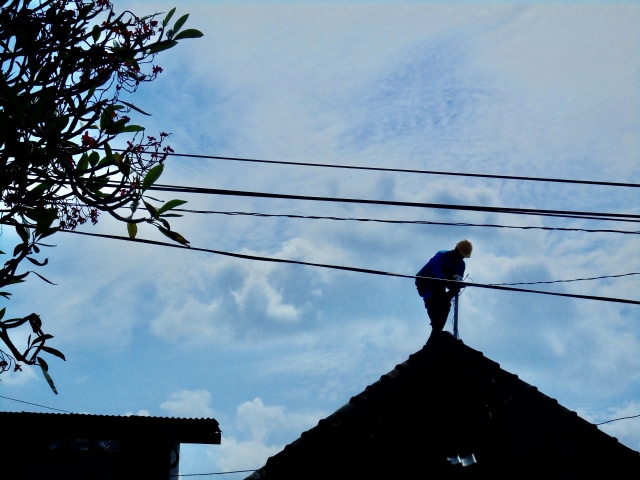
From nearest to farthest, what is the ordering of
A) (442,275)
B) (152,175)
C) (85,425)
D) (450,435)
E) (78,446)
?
(152,175) < (450,435) < (442,275) < (85,425) < (78,446)

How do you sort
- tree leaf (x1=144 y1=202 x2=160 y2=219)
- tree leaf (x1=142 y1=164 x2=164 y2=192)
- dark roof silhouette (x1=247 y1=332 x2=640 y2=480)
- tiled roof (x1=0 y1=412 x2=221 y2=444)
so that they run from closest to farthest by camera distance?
tree leaf (x1=142 y1=164 x2=164 y2=192) → tree leaf (x1=144 y1=202 x2=160 y2=219) → dark roof silhouette (x1=247 y1=332 x2=640 y2=480) → tiled roof (x1=0 y1=412 x2=221 y2=444)

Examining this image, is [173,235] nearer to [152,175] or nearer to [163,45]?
[152,175]

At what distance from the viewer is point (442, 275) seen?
12031 mm

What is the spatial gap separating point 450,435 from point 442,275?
451 cm

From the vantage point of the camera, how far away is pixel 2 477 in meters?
12.9

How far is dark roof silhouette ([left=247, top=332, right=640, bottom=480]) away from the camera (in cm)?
748

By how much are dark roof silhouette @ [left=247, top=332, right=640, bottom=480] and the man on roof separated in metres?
3.80

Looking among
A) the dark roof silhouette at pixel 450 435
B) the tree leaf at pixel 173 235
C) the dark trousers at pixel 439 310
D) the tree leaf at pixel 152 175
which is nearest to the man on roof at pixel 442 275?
the dark trousers at pixel 439 310

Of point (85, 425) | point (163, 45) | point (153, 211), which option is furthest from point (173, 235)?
point (85, 425)

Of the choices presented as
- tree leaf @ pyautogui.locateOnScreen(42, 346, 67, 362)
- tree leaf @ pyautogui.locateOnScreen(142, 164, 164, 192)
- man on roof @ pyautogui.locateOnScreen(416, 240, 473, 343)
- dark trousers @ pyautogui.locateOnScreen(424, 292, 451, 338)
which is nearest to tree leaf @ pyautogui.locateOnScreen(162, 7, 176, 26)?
tree leaf @ pyautogui.locateOnScreen(142, 164, 164, 192)

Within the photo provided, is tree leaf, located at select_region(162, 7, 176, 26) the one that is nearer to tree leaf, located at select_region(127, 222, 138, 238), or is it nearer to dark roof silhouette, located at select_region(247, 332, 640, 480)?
tree leaf, located at select_region(127, 222, 138, 238)

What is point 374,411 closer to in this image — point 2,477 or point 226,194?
point 226,194

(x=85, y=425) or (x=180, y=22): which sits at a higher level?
(x=180, y=22)

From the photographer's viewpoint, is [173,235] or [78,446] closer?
[173,235]
